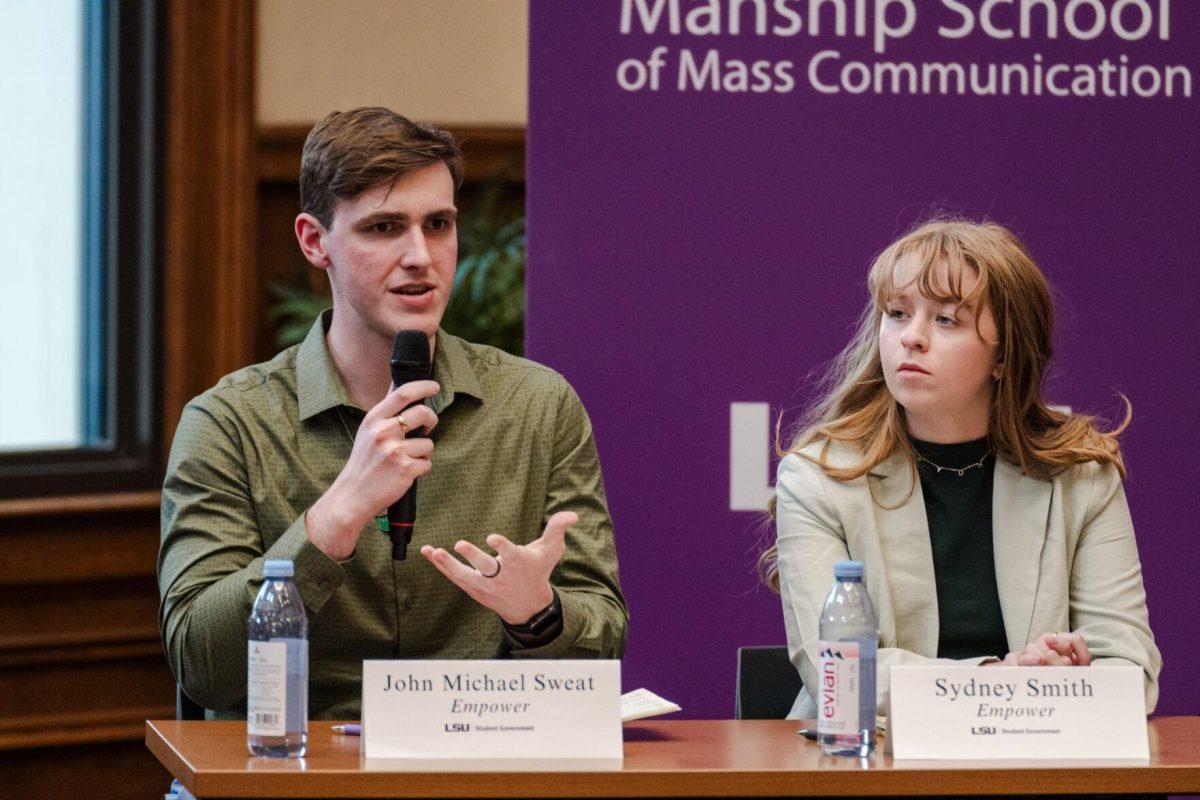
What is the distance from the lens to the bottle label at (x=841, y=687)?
1863mm

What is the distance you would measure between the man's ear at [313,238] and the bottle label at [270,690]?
0.78 meters

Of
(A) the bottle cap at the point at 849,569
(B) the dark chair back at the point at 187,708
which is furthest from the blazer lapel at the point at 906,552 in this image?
(B) the dark chair back at the point at 187,708

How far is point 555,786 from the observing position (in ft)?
5.59

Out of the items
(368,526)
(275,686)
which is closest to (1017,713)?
(275,686)

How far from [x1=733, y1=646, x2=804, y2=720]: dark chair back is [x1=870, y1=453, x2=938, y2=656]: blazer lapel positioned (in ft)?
0.74

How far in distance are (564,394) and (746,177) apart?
2.30 feet

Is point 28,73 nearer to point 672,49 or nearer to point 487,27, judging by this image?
point 487,27

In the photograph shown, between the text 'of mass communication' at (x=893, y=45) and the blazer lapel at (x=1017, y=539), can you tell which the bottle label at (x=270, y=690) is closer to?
the blazer lapel at (x=1017, y=539)

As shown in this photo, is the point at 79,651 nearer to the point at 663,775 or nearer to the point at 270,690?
the point at 270,690

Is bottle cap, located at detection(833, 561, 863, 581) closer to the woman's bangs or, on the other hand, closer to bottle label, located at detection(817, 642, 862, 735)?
bottle label, located at detection(817, 642, 862, 735)

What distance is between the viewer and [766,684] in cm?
249

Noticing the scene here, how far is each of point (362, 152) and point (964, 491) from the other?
1014 millimetres

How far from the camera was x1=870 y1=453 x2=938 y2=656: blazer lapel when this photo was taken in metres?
2.33

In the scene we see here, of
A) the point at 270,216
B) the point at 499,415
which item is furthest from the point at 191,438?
the point at 270,216
